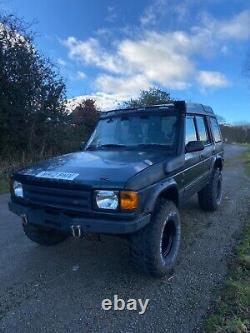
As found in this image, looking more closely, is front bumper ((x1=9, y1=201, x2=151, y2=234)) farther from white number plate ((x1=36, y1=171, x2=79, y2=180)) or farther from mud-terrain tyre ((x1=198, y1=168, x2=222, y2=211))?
mud-terrain tyre ((x1=198, y1=168, x2=222, y2=211))

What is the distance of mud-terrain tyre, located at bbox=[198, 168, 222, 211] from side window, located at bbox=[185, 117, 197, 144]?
1463 millimetres

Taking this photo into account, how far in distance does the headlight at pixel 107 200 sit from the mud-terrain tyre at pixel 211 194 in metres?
3.31

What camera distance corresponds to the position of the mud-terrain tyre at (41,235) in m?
4.21

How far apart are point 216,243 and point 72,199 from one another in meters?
2.43

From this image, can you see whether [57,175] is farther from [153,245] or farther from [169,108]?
[169,108]

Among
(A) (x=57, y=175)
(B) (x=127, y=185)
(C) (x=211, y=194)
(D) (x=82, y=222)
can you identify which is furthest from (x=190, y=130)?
(D) (x=82, y=222)

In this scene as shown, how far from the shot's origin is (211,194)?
6004mm

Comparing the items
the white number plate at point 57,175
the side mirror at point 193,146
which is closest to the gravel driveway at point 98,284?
the white number plate at point 57,175

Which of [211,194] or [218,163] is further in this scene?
[218,163]

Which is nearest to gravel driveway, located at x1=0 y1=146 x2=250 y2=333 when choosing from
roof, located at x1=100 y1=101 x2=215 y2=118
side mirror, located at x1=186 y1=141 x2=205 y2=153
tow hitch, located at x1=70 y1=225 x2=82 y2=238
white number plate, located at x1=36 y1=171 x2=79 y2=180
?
tow hitch, located at x1=70 y1=225 x2=82 y2=238

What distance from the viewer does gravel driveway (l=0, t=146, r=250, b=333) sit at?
288cm

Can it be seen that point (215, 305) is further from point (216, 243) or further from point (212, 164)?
point (212, 164)

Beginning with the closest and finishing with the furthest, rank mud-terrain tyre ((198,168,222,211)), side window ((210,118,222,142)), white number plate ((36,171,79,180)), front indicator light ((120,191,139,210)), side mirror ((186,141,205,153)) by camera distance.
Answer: front indicator light ((120,191,139,210)), white number plate ((36,171,79,180)), side mirror ((186,141,205,153)), mud-terrain tyre ((198,168,222,211)), side window ((210,118,222,142))

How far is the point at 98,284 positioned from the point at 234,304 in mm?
1404
